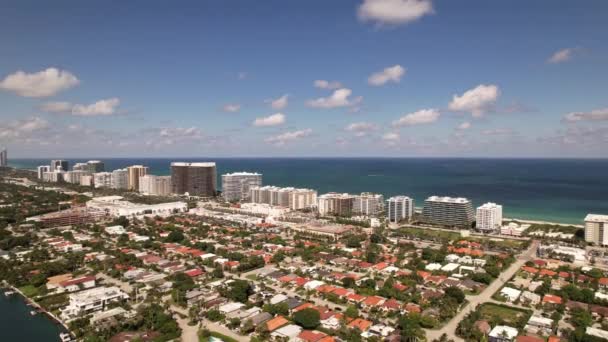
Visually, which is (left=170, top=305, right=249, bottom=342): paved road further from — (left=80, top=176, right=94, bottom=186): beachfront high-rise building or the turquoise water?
(left=80, top=176, right=94, bottom=186): beachfront high-rise building

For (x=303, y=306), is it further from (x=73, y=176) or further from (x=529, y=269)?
(x=73, y=176)

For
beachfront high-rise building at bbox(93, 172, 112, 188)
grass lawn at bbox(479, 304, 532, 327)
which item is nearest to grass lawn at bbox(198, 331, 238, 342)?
grass lawn at bbox(479, 304, 532, 327)

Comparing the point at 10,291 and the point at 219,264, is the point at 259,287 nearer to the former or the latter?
the point at 219,264

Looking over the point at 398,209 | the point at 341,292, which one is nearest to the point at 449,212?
the point at 398,209

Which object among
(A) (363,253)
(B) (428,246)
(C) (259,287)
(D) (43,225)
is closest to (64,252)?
(D) (43,225)

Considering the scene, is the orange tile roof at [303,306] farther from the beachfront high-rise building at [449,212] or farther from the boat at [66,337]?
the beachfront high-rise building at [449,212]
